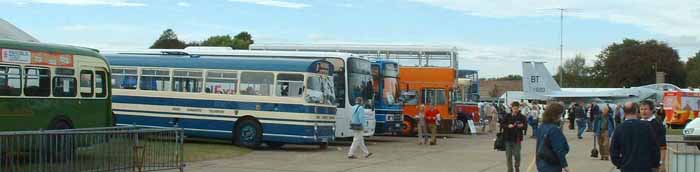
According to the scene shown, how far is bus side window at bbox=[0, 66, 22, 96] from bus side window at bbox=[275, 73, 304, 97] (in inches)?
313

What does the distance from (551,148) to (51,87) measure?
10.5m

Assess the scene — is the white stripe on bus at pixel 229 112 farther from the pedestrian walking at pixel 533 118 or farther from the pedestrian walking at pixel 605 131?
the pedestrian walking at pixel 533 118

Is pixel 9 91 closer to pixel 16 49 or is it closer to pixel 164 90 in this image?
pixel 16 49

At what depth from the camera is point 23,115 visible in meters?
16.1

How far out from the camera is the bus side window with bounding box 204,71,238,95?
23625 millimetres

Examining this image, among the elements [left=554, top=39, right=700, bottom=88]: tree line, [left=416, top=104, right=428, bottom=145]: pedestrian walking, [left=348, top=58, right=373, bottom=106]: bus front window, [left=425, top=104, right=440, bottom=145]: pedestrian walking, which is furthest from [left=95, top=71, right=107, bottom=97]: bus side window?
[left=554, top=39, right=700, bottom=88]: tree line

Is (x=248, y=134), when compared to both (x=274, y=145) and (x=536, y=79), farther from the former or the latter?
(x=536, y=79)

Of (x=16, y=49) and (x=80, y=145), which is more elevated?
(x=16, y=49)

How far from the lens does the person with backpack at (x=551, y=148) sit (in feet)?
32.1

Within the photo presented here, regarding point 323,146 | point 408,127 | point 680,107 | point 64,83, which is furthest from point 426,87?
point 64,83

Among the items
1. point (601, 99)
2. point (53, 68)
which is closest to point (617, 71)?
point (601, 99)

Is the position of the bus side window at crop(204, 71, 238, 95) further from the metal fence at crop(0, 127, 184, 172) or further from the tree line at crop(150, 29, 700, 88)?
the tree line at crop(150, 29, 700, 88)

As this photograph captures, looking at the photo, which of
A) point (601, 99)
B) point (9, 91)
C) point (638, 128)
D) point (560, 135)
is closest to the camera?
point (638, 128)

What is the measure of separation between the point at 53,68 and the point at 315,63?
7.40 m
